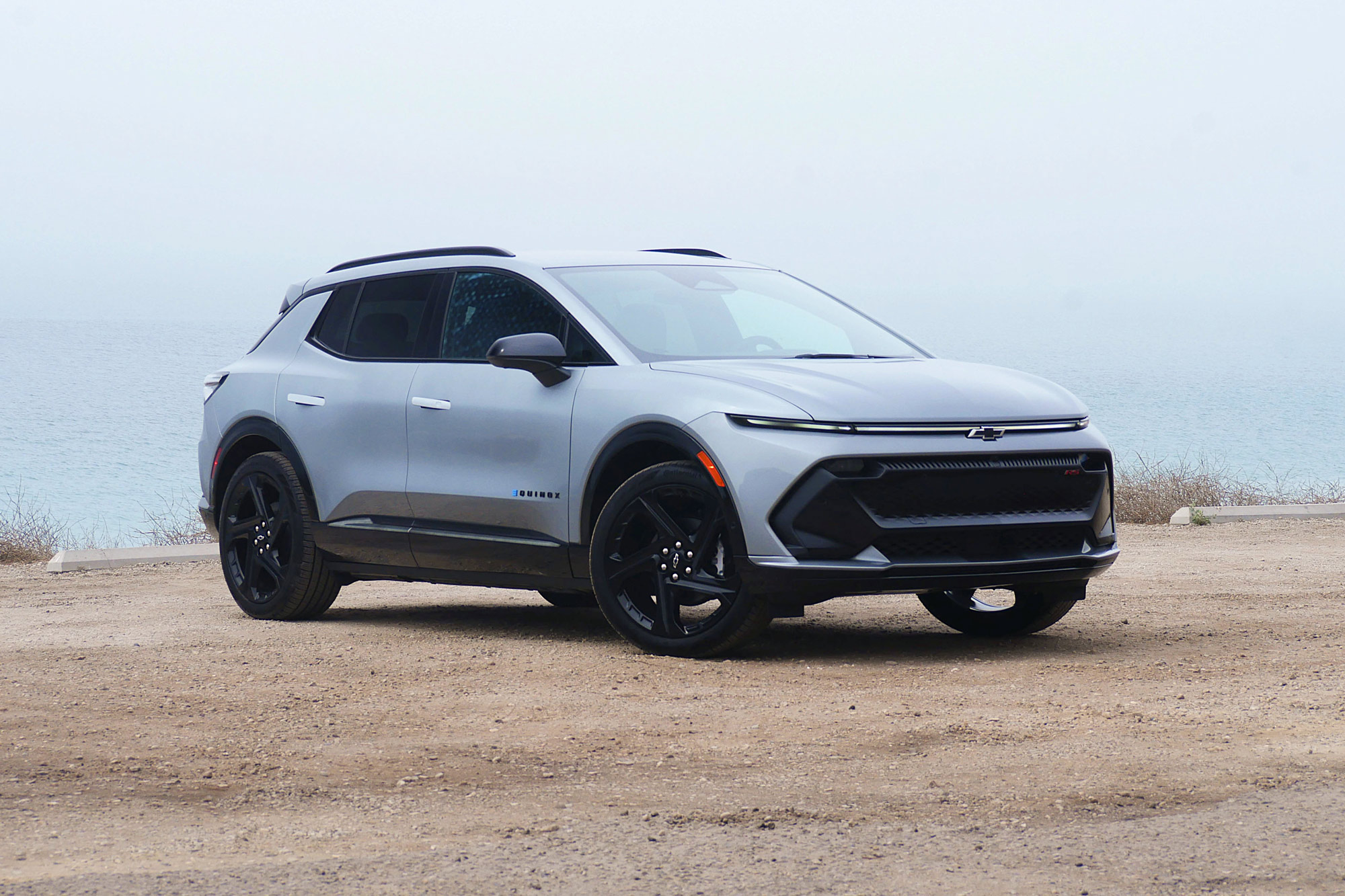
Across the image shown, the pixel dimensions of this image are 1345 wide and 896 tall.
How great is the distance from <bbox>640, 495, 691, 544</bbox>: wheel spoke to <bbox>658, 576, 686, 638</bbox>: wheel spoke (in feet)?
0.64

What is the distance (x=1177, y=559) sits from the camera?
36.7 ft

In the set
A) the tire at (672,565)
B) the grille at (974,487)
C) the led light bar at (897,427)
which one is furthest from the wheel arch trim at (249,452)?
the grille at (974,487)

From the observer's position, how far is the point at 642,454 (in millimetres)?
6812

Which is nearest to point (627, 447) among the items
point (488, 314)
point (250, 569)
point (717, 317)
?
point (717, 317)

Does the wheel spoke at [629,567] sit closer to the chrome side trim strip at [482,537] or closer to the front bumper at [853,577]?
the chrome side trim strip at [482,537]

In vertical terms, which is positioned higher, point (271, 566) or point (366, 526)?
point (366, 526)

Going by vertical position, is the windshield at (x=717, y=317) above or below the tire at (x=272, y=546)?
above

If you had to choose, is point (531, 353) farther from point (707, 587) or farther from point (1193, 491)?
point (1193, 491)

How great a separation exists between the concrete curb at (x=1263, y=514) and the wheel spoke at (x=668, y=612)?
851 centimetres

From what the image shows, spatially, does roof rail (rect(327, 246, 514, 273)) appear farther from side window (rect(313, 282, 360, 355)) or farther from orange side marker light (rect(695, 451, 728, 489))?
orange side marker light (rect(695, 451, 728, 489))

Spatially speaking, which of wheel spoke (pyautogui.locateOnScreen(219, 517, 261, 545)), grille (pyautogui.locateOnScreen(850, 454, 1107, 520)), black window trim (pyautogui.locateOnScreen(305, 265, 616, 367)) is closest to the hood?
grille (pyautogui.locateOnScreen(850, 454, 1107, 520))

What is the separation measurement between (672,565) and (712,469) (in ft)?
1.55

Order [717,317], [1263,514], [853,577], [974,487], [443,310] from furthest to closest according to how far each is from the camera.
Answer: [1263,514]
[443,310]
[717,317]
[974,487]
[853,577]

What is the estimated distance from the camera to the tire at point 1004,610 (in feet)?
23.9
